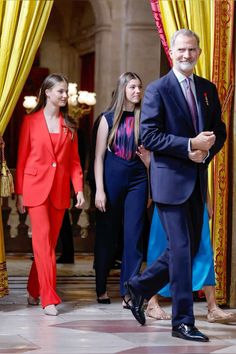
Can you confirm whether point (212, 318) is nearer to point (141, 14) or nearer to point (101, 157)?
point (101, 157)

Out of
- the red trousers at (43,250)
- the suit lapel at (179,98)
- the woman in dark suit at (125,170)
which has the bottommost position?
the red trousers at (43,250)

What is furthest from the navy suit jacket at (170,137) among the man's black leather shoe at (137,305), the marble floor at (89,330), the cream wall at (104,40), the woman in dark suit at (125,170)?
the cream wall at (104,40)

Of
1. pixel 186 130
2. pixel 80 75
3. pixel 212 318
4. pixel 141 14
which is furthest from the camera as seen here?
pixel 80 75

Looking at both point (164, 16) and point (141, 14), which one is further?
point (141, 14)

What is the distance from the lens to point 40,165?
6848 mm

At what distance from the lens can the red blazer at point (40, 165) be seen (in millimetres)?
6812

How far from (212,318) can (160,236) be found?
2.22 ft

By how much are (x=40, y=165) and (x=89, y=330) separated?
1435mm

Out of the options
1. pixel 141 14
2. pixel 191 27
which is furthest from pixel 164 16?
pixel 141 14

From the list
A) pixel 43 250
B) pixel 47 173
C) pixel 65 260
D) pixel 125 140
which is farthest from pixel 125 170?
pixel 65 260

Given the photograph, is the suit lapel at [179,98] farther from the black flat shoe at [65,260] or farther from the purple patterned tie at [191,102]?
the black flat shoe at [65,260]

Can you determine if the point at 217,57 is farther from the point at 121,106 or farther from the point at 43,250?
the point at 43,250

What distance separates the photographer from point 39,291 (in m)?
7.07

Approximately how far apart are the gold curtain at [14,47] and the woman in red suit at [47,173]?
9.0 inches
